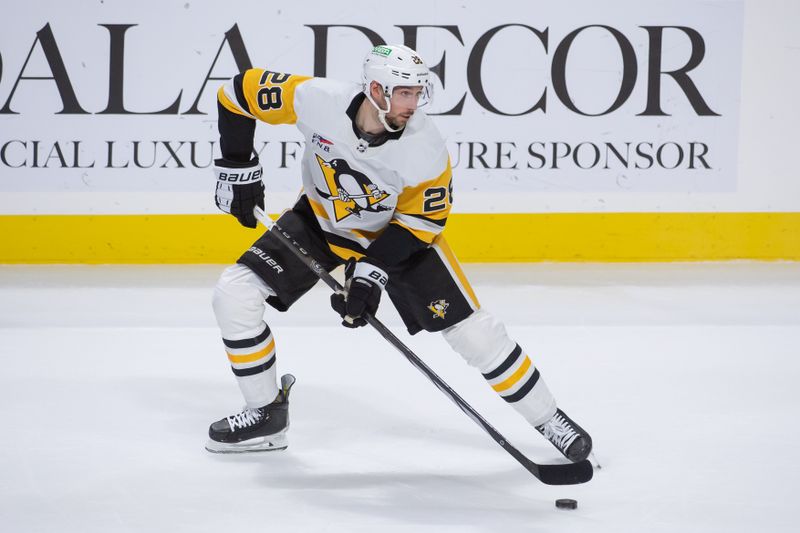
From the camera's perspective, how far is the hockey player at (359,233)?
2.75 metres

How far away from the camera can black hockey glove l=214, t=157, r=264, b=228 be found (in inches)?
117

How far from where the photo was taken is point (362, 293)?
2701 millimetres

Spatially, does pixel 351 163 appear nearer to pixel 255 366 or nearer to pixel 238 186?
pixel 238 186

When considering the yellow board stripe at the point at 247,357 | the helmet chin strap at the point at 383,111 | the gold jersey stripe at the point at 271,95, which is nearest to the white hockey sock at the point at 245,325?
the yellow board stripe at the point at 247,357

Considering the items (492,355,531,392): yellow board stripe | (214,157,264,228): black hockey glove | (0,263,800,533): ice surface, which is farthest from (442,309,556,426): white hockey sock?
(214,157,264,228): black hockey glove

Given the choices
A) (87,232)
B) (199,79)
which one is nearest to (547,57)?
(199,79)

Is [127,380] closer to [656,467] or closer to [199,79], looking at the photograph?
[656,467]

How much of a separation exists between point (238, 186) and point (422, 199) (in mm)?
538

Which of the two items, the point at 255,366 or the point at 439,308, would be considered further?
the point at 255,366

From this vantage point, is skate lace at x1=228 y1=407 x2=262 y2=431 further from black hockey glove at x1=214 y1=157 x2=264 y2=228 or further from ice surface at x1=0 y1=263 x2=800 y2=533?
black hockey glove at x1=214 y1=157 x2=264 y2=228

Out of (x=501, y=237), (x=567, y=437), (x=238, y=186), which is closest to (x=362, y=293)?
(x=238, y=186)

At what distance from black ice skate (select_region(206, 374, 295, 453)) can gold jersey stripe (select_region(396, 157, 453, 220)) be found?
665 mm

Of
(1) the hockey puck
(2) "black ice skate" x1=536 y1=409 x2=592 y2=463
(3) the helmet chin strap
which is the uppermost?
(3) the helmet chin strap

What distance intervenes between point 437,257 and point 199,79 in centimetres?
314
